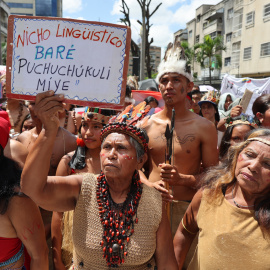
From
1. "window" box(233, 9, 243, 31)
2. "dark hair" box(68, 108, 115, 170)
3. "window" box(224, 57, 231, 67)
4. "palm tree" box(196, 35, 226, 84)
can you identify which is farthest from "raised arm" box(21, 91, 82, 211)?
"window" box(224, 57, 231, 67)

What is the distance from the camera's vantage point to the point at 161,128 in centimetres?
294

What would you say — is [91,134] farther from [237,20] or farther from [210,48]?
[237,20]

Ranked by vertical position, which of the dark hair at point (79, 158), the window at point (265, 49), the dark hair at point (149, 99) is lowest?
the dark hair at point (79, 158)

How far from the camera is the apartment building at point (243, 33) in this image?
96.8 ft

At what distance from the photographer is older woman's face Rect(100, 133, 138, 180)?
69.1 inches

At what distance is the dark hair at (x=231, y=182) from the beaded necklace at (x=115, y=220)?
1.58 ft

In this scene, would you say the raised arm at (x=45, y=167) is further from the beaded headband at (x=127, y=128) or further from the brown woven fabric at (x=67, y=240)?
the brown woven fabric at (x=67, y=240)

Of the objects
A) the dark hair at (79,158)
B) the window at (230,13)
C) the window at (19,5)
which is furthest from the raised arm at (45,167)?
the window at (19,5)

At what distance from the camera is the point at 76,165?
267 centimetres

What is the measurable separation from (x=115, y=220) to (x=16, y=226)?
0.58 m

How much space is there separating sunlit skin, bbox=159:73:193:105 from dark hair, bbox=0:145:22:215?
1.58m

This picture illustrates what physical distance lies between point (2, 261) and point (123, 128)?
108cm

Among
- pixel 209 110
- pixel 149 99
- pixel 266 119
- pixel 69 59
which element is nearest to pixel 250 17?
pixel 149 99

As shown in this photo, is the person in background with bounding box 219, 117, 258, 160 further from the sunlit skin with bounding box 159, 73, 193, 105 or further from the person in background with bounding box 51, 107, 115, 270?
the person in background with bounding box 51, 107, 115, 270
